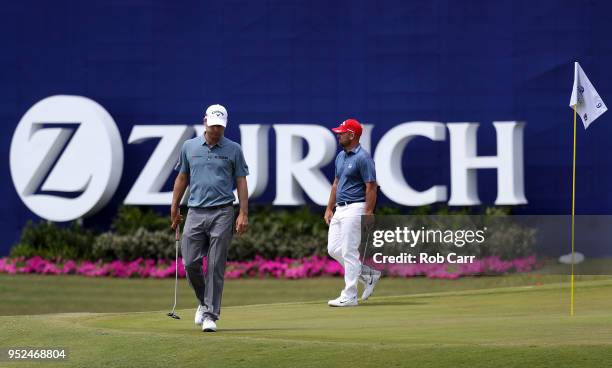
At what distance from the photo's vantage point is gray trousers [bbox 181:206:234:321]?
1159 centimetres

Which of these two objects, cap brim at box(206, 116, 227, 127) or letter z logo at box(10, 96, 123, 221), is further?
letter z logo at box(10, 96, 123, 221)

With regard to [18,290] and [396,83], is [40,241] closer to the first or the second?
[18,290]

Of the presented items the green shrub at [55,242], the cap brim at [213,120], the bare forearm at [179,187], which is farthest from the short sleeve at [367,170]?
the green shrub at [55,242]

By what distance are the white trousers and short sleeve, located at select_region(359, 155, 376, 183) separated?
322mm

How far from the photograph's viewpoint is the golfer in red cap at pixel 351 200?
46.0 feet

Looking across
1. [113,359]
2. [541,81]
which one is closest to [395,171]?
[541,81]

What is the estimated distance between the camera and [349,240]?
1423cm

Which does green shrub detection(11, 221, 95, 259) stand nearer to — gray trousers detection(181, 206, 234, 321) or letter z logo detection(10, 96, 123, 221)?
letter z logo detection(10, 96, 123, 221)

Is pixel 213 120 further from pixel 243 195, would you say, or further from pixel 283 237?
pixel 283 237

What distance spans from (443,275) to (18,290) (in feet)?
21.3

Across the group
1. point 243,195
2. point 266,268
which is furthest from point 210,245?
point 266,268

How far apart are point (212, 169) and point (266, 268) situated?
33.1 feet

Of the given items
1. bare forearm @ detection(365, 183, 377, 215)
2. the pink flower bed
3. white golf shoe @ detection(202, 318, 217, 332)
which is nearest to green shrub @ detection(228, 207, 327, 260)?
the pink flower bed

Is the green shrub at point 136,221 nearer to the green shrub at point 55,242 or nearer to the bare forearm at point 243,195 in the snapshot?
the green shrub at point 55,242
